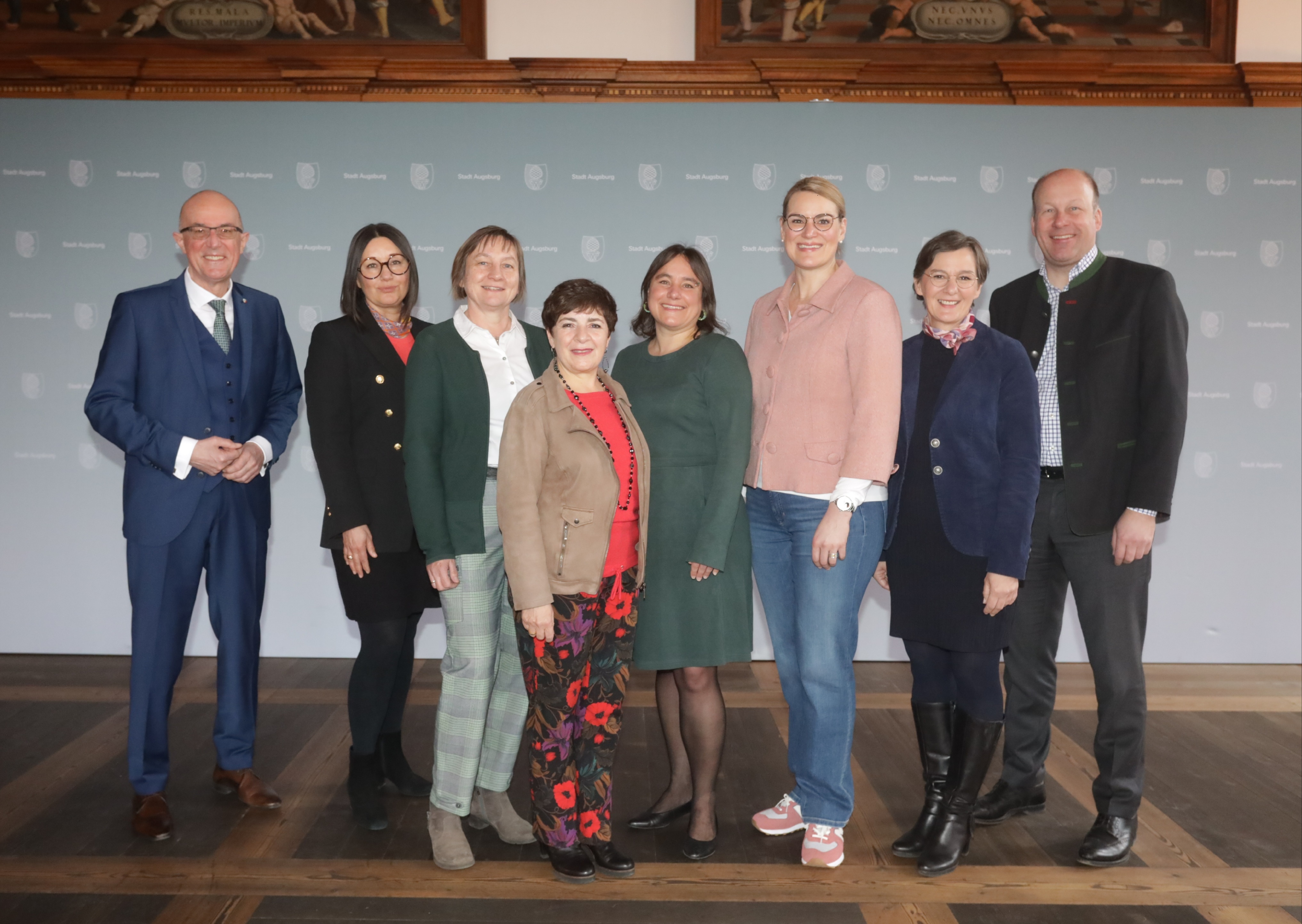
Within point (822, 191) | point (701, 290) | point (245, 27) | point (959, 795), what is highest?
point (245, 27)

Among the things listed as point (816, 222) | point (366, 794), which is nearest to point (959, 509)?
point (816, 222)

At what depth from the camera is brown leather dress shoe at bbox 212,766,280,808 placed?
2861mm

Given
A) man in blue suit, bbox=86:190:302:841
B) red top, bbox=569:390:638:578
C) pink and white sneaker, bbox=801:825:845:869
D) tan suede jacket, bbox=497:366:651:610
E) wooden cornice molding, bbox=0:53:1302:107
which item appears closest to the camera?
tan suede jacket, bbox=497:366:651:610

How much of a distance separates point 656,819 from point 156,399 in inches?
73.6

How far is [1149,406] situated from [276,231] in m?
3.73

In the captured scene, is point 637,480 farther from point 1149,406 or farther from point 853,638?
point 1149,406

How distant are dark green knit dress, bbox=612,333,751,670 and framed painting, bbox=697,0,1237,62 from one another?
2532mm

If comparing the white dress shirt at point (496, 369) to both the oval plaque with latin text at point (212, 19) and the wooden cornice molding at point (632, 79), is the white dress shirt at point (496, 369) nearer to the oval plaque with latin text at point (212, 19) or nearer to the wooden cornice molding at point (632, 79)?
the wooden cornice molding at point (632, 79)

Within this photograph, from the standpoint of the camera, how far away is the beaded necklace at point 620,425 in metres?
2.30

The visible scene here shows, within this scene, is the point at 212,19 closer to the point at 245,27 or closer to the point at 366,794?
the point at 245,27

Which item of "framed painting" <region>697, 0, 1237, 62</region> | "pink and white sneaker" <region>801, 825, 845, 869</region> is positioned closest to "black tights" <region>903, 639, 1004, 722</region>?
"pink and white sneaker" <region>801, 825, 845, 869</region>

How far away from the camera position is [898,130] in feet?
14.8

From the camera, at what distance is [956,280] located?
2.42 metres

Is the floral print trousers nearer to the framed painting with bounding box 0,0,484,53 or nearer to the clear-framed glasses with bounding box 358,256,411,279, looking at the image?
the clear-framed glasses with bounding box 358,256,411,279
